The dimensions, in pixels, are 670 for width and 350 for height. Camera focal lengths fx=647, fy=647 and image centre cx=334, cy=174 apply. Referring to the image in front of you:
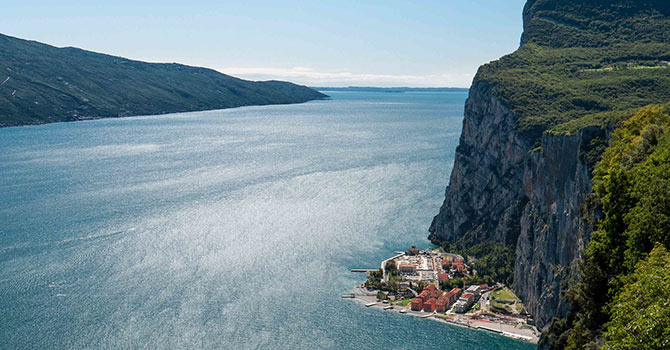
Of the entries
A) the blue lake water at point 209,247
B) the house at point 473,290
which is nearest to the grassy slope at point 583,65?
the house at point 473,290

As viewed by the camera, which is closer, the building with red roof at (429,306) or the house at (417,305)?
the building with red roof at (429,306)

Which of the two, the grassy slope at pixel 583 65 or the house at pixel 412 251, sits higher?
the grassy slope at pixel 583 65

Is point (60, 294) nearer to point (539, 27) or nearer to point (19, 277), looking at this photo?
point (19, 277)

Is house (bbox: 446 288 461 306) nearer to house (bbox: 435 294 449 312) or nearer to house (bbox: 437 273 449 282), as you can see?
house (bbox: 435 294 449 312)

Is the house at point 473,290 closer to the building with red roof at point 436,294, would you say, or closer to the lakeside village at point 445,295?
the lakeside village at point 445,295

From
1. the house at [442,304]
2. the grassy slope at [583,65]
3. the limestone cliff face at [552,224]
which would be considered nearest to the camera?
the limestone cliff face at [552,224]

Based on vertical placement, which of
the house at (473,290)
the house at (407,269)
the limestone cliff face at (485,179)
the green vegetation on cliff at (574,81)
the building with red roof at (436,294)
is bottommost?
the house at (473,290)

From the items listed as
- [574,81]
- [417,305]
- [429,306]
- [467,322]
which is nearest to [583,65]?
[574,81]

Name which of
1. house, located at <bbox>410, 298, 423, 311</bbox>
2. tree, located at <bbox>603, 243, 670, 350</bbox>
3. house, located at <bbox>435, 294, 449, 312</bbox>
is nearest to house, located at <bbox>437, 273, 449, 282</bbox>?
house, located at <bbox>435, 294, 449, 312</bbox>
